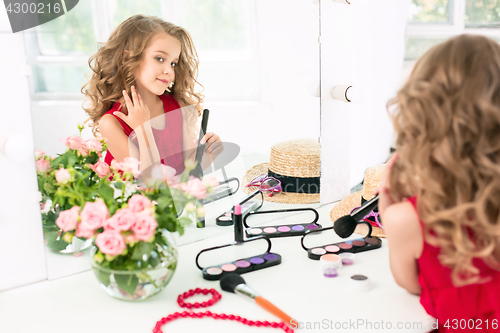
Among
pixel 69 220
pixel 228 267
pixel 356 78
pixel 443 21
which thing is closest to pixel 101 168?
pixel 69 220

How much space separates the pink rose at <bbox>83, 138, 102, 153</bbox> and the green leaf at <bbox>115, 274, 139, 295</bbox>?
22 centimetres

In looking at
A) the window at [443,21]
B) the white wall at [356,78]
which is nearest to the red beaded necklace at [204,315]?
the white wall at [356,78]

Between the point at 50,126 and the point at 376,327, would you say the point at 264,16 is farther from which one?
the point at 376,327

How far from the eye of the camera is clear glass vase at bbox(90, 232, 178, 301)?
2.10ft

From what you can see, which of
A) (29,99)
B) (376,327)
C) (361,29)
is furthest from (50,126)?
(361,29)

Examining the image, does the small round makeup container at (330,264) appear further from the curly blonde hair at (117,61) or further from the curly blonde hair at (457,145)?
the curly blonde hair at (117,61)

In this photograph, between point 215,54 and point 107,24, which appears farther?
point 215,54

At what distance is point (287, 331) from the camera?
59 cm

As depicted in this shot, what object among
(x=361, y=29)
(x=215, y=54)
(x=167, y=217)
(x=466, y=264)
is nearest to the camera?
(x=466, y=264)

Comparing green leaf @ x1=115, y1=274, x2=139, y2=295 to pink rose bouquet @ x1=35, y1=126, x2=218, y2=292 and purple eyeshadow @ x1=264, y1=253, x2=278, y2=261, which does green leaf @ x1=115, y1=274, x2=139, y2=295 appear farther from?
purple eyeshadow @ x1=264, y1=253, x2=278, y2=261

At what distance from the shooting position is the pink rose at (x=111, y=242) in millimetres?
596

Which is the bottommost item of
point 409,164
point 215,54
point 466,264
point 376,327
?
point 376,327

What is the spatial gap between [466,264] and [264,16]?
0.59 metres

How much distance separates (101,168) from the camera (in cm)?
74
